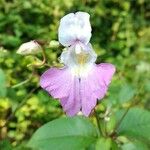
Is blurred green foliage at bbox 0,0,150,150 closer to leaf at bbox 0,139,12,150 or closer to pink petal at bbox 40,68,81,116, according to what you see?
leaf at bbox 0,139,12,150

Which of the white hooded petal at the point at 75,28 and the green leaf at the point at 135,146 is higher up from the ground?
the white hooded petal at the point at 75,28

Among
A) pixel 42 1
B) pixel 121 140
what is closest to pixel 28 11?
pixel 42 1

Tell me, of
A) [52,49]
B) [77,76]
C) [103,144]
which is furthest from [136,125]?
[52,49]

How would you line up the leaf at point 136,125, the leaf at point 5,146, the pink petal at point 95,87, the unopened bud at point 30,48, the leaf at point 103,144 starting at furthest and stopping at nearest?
the leaf at point 5,146, the leaf at point 136,125, the leaf at point 103,144, the unopened bud at point 30,48, the pink petal at point 95,87

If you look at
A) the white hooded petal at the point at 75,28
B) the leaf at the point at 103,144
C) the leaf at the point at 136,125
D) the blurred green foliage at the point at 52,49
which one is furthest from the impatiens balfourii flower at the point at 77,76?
the blurred green foliage at the point at 52,49

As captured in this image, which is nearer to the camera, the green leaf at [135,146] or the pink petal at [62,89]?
the pink petal at [62,89]

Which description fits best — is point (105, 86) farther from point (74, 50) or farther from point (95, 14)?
point (95, 14)

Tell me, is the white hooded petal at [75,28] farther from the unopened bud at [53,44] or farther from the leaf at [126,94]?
the leaf at [126,94]
